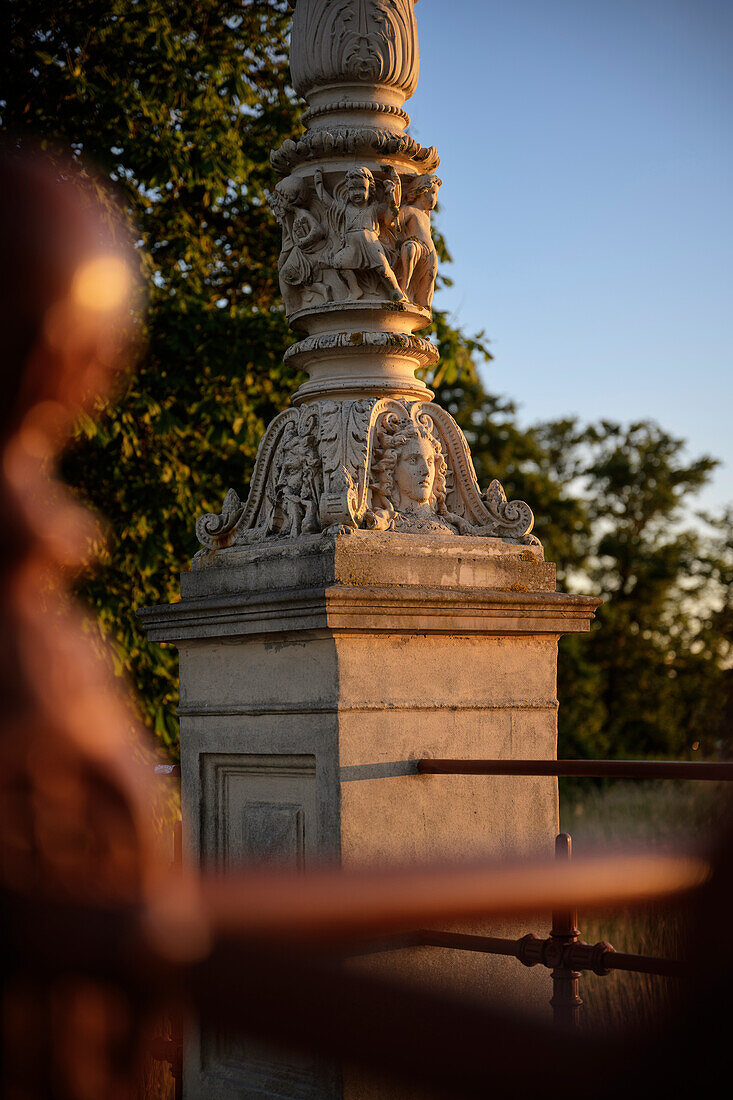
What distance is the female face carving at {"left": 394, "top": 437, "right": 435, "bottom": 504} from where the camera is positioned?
154 inches

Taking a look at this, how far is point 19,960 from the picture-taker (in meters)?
0.71

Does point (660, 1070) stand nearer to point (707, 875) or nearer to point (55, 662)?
point (707, 875)

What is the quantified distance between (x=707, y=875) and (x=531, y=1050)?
0.12 metres

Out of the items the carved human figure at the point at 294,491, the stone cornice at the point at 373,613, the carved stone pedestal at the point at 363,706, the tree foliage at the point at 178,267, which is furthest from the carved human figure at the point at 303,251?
the tree foliage at the point at 178,267

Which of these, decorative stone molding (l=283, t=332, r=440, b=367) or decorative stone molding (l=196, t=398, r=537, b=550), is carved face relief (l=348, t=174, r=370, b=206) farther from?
decorative stone molding (l=196, t=398, r=537, b=550)

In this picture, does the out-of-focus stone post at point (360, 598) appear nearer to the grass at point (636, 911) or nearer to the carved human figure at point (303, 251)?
the carved human figure at point (303, 251)

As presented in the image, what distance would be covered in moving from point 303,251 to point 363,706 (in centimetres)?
160

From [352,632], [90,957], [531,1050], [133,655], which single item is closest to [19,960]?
[90,957]

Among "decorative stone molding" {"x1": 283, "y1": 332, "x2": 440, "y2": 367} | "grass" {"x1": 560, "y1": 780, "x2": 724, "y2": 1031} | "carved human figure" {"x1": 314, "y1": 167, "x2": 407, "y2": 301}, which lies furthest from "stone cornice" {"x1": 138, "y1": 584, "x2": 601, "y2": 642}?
"carved human figure" {"x1": 314, "y1": 167, "x2": 407, "y2": 301}

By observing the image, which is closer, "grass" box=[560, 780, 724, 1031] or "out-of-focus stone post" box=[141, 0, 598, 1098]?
"grass" box=[560, 780, 724, 1031]

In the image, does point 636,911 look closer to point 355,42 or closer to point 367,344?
point 367,344

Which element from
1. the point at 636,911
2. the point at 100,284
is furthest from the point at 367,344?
the point at 100,284

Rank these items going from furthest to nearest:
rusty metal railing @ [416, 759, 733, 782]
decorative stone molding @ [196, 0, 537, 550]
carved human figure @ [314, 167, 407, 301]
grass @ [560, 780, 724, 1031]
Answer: carved human figure @ [314, 167, 407, 301] < decorative stone molding @ [196, 0, 537, 550] < rusty metal railing @ [416, 759, 733, 782] < grass @ [560, 780, 724, 1031]

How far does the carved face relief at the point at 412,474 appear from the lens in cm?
392
